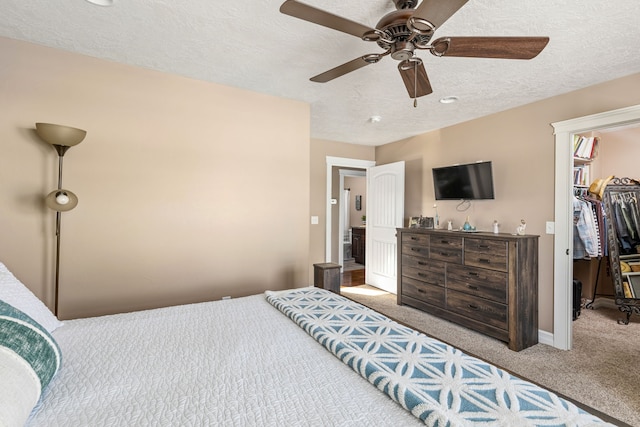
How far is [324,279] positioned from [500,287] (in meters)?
1.77

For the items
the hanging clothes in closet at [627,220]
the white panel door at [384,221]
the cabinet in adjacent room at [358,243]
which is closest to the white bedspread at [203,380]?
the white panel door at [384,221]

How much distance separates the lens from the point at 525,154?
3215 mm

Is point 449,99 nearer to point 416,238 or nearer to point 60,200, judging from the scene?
point 416,238

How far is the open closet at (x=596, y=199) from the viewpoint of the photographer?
366 centimetres

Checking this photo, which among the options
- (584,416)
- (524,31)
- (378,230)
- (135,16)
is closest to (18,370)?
(584,416)

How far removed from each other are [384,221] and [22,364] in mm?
4393

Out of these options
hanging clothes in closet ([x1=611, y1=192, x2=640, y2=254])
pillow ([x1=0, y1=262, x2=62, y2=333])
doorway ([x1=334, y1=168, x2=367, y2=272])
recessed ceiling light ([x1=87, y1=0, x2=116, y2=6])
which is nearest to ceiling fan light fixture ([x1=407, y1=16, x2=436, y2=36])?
recessed ceiling light ([x1=87, y1=0, x2=116, y2=6])

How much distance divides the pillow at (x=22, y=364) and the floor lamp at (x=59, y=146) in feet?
3.97

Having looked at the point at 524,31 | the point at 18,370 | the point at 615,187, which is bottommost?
the point at 18,370

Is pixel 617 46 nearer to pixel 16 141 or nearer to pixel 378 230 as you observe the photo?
pixel 378 230

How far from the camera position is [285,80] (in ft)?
8.68

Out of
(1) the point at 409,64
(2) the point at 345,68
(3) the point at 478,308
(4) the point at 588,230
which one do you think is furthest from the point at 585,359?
(2) the point at 345,68

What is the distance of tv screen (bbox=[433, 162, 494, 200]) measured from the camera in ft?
11.4

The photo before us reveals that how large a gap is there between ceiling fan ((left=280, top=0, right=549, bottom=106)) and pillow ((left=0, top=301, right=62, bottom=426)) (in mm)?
1507
